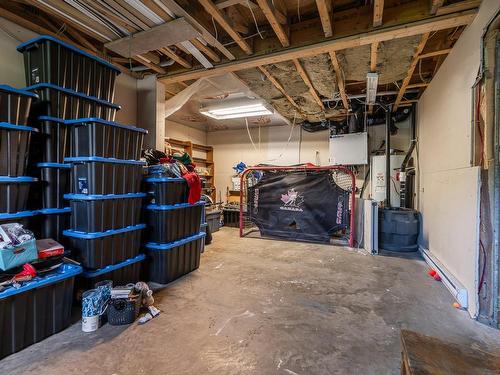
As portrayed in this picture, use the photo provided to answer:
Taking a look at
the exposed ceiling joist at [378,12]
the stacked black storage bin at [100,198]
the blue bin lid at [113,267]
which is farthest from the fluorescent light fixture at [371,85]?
the blue bin lid at [113,267]

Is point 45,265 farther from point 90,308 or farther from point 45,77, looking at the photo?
point 45,77

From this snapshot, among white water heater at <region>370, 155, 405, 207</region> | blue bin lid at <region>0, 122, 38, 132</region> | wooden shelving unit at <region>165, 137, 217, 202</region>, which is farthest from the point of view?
wooden shelving unit at <region>165, 137, 217, 202</region>

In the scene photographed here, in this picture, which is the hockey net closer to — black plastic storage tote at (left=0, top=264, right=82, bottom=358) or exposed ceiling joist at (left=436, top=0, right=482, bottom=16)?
exposed ceiling joist at (left=436, top=0, right=482, bottom=16)

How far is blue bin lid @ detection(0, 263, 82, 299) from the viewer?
1475 mm

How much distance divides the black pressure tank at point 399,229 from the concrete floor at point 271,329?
1002mm

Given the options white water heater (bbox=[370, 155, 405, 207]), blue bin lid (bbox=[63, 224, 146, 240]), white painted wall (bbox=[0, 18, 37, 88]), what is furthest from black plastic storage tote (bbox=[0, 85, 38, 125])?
white water heater (bbox=[370, 155, 405, 207])

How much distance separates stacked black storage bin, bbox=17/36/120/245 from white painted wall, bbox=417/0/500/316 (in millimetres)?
3503

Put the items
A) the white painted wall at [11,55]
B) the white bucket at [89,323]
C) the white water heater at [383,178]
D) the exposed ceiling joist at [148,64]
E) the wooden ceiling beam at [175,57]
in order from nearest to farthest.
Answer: the white bucket at [89,323] < the white painted wall at [11,55] < the wooden ceiling beam at [175,57] < the exposed ceiling joist at [148,64] < the white water heater at [383,178]

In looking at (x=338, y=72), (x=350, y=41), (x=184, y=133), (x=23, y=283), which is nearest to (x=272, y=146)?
(x=184, y=133)

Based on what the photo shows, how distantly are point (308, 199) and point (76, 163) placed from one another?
11.9 feet

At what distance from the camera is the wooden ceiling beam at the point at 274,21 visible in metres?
2.12

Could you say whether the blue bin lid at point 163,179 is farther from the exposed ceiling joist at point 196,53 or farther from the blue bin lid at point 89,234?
the exposed ceiling joist at point 196,53

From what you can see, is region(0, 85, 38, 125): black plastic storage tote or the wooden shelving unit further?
the wooden shelving unit

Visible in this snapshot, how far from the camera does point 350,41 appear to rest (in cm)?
251
